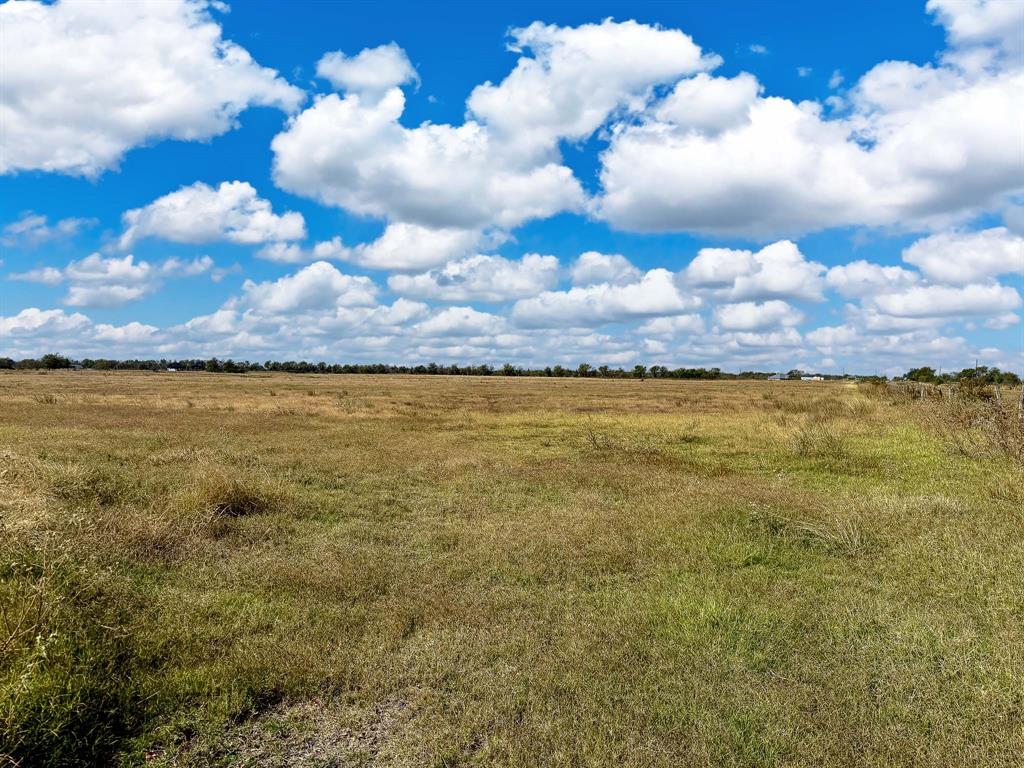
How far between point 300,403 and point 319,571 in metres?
32.5

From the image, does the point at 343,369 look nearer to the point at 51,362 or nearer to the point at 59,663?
the point at 51,362

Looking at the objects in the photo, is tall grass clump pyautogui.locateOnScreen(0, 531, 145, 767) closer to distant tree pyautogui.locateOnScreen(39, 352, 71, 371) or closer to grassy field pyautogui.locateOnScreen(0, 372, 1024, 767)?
grassy field pyautogui.locateOnScreen(0, 372, 1024, 767)

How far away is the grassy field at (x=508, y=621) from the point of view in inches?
169

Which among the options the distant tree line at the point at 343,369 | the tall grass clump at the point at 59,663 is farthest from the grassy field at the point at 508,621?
the distant tree line at the point at 343,369

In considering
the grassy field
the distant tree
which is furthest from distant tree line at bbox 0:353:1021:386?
the grassy field

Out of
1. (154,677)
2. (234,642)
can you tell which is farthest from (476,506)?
(154,677)

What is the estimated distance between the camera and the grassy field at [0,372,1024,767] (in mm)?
4289

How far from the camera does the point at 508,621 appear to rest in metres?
6.38

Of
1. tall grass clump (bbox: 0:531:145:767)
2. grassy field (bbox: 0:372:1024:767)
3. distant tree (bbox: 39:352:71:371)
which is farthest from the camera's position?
distant tree (bbox: 39:352:71:371)

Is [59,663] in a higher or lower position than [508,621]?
higher

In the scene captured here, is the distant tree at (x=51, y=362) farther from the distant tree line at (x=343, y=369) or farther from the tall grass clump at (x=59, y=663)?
the tall grass clump at (x=59, y=663)

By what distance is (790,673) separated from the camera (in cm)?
522

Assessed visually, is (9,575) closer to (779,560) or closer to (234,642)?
(234,642)

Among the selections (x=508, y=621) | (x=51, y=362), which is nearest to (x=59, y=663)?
(x=508, y=621)
